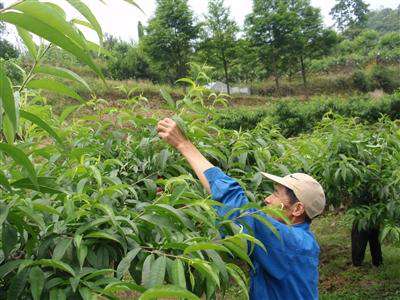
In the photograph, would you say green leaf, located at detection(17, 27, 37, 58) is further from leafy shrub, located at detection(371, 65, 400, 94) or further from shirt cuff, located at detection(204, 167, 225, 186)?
leafy shrub, located at detection(371, 65, 400, 94)

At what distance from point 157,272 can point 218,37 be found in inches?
950

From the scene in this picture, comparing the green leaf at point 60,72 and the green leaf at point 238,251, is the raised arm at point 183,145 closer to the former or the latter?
the green leaf at point 238,251

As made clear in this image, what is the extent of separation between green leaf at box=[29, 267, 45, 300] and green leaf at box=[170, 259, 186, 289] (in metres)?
0.30

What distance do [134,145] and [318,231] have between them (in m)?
6.53

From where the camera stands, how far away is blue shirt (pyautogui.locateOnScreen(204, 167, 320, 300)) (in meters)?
1.88

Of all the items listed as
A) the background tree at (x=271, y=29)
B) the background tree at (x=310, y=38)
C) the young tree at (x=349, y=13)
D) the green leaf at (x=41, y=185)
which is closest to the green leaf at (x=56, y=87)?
the green leaf at (x=41, y=185)

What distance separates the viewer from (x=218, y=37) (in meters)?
24.5

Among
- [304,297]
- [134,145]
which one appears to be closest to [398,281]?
[304,297]

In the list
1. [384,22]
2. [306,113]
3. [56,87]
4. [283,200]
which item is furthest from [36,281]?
[384,22]

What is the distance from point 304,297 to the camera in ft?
6.94

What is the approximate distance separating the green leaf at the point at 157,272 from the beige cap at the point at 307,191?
43.6 inches

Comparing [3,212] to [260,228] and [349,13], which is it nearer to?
[260,228]

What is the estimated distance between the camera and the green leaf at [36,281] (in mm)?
1078

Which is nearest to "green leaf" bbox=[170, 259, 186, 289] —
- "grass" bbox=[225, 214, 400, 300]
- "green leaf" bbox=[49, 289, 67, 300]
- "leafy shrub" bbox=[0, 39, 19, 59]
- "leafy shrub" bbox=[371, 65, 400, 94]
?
"green leaf" bbox=[49, 289, 67, 300]
